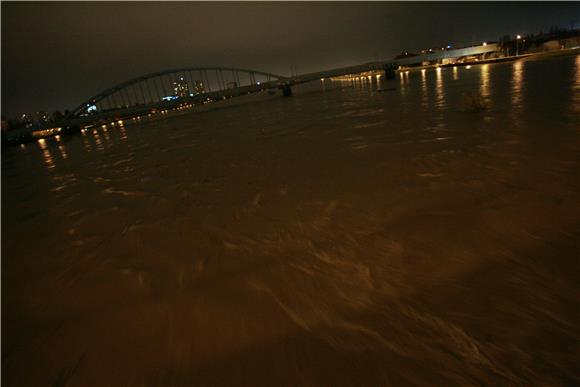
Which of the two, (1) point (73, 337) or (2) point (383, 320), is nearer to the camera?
(2) point (383, 320)

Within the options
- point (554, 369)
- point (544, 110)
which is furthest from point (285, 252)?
point (544, 110)

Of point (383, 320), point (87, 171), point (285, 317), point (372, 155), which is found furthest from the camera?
point (87, 171)

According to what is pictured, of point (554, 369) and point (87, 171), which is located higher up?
point (87, 171)

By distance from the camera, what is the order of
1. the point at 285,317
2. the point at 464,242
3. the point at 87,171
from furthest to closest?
the point at 87,171 < the point at 464,242 < the point at 285,317

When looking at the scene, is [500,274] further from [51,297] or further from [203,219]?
[51,297]

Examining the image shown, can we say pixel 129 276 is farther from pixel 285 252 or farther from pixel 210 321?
pixel 285 252

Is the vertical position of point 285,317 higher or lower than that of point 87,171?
lower

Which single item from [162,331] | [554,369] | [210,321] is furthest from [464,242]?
[162,331]
